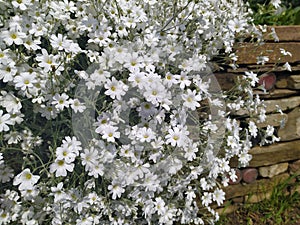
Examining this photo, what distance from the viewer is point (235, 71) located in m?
2.26

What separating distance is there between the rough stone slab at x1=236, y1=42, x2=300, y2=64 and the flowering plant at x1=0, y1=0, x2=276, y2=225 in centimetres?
22

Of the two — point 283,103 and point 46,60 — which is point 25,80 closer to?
point 46,60

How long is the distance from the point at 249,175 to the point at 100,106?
4.18 feet

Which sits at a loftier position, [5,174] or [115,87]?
[115,87]

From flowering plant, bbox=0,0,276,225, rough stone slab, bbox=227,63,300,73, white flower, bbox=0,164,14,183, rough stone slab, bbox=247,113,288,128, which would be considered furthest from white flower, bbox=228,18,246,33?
white flower, bbox=0,164,14,183

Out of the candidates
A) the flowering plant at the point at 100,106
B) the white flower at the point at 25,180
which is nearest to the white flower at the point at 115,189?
the flowering plant at the point at 100,106

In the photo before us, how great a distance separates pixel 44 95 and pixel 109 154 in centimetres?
35

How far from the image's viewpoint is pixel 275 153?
2.58 m

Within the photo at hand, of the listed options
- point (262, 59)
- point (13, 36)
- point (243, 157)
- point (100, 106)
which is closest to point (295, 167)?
point (243, 157)

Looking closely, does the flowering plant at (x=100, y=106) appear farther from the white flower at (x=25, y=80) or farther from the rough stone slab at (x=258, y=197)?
the rough stone slab at (x=258, y=197)

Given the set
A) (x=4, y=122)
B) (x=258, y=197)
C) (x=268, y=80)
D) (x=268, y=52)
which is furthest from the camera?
(x=258, y=197)

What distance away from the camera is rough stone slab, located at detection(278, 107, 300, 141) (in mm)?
2554

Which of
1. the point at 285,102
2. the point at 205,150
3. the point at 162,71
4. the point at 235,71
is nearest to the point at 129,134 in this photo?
the point at 162,71

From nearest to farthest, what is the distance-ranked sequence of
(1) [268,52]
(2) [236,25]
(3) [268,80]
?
(2) [236,25] → (1) [268,52] → (3) [268,80]
